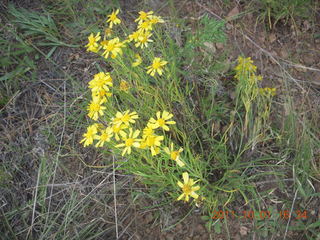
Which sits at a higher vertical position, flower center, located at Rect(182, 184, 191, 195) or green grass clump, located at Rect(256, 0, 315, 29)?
green grass clump, located at Rect(256, 0, 315, 29)

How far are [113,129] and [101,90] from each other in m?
0.17

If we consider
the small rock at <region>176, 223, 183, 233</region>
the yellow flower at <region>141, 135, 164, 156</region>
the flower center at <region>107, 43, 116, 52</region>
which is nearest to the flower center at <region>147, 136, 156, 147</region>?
the yellow flower at <region>141, 135, 164, 156</region>

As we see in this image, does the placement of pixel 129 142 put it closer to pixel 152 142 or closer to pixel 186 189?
pixel 152 142

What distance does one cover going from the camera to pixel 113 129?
111 centimetres

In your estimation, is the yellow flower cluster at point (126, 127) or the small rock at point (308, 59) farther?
the small rock at point (308, 59)

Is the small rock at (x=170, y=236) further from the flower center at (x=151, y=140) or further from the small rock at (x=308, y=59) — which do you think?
the small rock at (x=308, y=59)

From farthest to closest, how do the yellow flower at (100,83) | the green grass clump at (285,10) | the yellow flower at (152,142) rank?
1. the green grass clump at (285,10)
2. the yellow flower at (100,83)
3. the yellow flower at (152,142)

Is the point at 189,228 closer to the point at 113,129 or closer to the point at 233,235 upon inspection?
the point at 233,235

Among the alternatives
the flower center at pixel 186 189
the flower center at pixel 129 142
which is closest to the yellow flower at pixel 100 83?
the flower center at pixel 129 142
